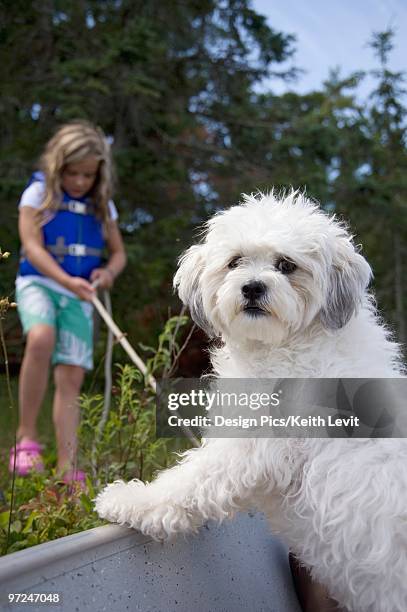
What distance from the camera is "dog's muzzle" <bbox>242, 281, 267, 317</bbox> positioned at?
2174mm

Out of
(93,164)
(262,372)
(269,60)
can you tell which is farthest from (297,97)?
(262,372)

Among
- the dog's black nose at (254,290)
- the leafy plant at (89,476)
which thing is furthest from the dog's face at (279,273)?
the leafy plant at (89,476)

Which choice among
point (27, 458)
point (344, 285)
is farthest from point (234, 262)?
point (27, 458)

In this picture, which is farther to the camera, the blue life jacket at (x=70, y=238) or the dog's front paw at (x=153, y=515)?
the blue life jacket at (x=70, y=238)

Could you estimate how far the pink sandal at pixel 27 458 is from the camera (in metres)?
3.71

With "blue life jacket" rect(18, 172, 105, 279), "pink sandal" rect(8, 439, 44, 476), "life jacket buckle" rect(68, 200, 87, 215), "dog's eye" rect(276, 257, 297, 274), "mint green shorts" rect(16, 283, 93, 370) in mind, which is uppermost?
"life jacket buckle" rect(68, 200, 87, 215)

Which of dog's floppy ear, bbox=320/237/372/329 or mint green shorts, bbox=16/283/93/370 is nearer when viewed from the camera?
dog's floppy ear, bbox=320/237/372/329

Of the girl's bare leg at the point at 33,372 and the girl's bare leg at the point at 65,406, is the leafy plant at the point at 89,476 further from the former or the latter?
the girl's bare leg at the point at 33,372

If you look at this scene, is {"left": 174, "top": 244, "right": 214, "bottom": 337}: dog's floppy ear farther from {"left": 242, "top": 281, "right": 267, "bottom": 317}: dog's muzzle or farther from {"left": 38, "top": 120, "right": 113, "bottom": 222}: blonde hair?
{"left": 38, "top": 120, "right": 113, "bottom": 222}: blonde hair

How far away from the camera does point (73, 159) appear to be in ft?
14.6

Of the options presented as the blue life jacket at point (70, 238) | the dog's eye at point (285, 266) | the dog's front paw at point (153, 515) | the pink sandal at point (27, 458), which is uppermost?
the blue life jacket at point (70, 238)

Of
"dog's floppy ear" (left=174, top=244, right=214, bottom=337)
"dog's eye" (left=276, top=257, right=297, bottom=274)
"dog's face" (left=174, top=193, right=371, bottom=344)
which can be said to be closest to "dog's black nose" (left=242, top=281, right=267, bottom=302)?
"dog's face" (left=174, top=193, right=371, bottom=344)

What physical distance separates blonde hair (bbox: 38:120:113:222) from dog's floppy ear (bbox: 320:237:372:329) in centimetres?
254

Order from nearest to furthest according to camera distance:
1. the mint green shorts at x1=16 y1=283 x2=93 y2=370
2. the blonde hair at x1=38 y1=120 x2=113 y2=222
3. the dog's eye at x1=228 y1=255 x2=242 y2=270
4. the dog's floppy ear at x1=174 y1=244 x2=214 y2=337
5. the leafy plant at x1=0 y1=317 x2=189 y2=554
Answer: the dog's eye at x1=228 y1=255 x2=242 y2=270
the dog's floppy ear at x1=174 y1=244 x2=214 y2=337
the leafy plant at x1=0 y1=317 x2=189 y2=554
the mint green shorts at x1=16 y1=283 x2=93 y2=370
the blonde hair at x1=38 y1=120 x2=113 y2=222
